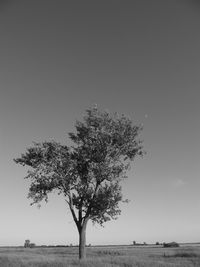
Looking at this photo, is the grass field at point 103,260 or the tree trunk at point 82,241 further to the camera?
the tree trunk at point 82,241

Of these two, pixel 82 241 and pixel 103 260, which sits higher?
pixel 82 241

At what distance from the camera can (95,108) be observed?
41.6m

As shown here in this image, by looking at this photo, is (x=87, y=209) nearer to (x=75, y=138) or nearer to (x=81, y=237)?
(x=81, y=237)

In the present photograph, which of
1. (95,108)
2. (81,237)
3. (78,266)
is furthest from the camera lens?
(95,108)

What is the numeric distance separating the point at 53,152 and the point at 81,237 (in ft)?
33.6

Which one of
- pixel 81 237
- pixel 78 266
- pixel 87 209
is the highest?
pixel 87 209

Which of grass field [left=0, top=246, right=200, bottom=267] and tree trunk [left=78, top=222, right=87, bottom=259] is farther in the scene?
tree trunk [left=78, top=222, right=87, bottom=259]

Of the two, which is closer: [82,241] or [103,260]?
[103,260]

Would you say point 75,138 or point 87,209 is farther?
point 75,138

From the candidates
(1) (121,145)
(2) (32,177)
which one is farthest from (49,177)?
(1) (121,145)

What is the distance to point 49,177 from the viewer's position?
40094 millimetres

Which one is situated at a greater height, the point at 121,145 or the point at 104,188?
the point at 121,145

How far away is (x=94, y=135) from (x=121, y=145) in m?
3.60

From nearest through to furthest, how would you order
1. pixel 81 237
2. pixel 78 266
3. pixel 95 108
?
pixel 78 266
pixel 81 237
pixel 95 108
